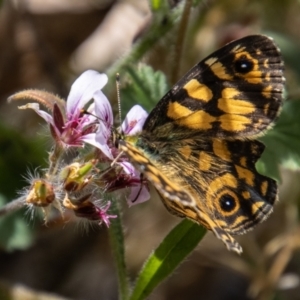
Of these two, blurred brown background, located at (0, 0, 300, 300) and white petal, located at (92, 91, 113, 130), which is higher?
white petal, located at (92, 91, 113, 130)

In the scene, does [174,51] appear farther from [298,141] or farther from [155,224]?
[155,224]

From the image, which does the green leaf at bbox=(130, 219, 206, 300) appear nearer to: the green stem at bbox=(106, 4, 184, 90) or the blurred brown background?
the green stem at bbox=(106, 4, 184, 90)

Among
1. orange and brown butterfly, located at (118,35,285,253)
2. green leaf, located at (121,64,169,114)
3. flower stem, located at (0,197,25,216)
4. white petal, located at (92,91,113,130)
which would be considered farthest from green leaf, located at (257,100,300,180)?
flower stem, located at (0,197,25,216)

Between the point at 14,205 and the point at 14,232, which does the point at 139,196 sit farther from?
the point at 14,232

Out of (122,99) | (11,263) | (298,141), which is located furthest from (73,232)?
(298,141)

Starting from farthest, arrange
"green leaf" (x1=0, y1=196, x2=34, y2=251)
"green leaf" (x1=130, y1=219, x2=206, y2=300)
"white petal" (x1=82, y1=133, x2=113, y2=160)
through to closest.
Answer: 1. "green leaf" (x1=0, y1=196, x2=34, y2=251)
2. "green leaf" (x1=130, y1=219, x2=206, y2=300)
3. "white petal" (x1=82, y1=133, x2=113, y2=160)

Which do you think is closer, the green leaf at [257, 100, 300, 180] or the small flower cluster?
the small flower cluster

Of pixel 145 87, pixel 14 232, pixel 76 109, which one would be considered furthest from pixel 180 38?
pixel 14 232

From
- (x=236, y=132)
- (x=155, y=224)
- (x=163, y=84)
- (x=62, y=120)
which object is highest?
(x=62, y=120)
